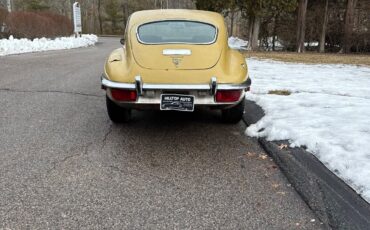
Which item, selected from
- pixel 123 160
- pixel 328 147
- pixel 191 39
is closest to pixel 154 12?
pixel 191 39

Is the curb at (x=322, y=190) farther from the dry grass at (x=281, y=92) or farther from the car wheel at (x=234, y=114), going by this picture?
the dry grass at (x=281, y=92)

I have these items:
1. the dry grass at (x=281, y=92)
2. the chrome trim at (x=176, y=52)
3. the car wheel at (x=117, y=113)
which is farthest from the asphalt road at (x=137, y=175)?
the dry grass at (x=281, y=92)

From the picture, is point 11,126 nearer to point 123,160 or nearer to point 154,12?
point 123,160

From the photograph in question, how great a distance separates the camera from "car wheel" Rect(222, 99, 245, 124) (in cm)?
540

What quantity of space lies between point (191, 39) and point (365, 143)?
2482 mm

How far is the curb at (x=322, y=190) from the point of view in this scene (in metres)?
3.01

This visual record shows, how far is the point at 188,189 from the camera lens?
3539 mm

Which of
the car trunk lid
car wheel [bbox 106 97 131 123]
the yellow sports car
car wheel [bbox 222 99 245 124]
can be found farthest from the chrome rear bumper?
car wheel [bbox 222 99 245 124]

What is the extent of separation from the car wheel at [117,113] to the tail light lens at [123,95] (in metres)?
0.57

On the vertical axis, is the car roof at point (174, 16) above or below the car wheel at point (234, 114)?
above

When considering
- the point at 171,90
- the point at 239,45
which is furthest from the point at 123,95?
the point at 239,45

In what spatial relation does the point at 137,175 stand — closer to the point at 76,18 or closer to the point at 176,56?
the point at 176,56

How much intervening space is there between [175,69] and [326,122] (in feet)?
7.05

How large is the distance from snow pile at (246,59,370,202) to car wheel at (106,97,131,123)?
1655 mm
